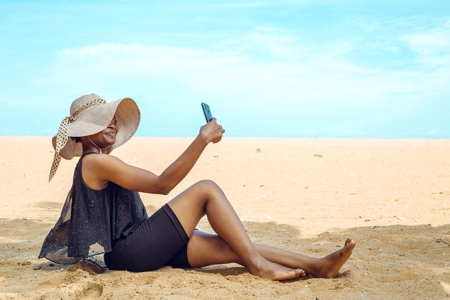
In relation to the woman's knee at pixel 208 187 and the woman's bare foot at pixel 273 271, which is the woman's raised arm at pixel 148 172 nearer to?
the woman's knee at pixel 208 187

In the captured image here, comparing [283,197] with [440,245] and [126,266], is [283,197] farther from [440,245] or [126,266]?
[126,266]

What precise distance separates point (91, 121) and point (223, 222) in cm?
121

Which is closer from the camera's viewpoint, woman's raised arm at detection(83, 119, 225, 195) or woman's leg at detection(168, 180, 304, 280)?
woman's raised arm at detection(83, 119, 225, 195)

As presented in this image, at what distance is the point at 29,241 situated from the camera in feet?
17.9

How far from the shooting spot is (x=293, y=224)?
6613 mm

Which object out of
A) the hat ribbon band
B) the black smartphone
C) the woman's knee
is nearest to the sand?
the woman's knee

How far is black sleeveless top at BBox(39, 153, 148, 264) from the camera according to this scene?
354 centimetres

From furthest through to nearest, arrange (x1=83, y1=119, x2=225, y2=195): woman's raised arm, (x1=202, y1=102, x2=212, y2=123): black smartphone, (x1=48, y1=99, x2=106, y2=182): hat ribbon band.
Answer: (x1=48, y1=99, x2=106, y2=182): hat ribbon band → (x1=202, y1=102, x2=212, y2=123): black smartphone → (x1=83, y1=119, x2=225, y2=195): woman's raised arm

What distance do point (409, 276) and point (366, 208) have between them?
433 centimetres

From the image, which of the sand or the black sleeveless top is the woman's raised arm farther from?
the sand

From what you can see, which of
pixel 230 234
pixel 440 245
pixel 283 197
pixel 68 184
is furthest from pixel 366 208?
pixel 68 184

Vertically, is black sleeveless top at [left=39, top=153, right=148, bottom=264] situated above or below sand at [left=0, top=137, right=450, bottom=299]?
above

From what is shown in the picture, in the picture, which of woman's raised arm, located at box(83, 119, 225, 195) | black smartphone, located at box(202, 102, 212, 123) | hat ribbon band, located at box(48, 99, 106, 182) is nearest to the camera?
woman's raised arm, located at box(83, 119, 225, 195)

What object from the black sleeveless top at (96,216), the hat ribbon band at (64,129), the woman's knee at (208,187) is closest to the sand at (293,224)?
the black sleeveless top at (96,216)
